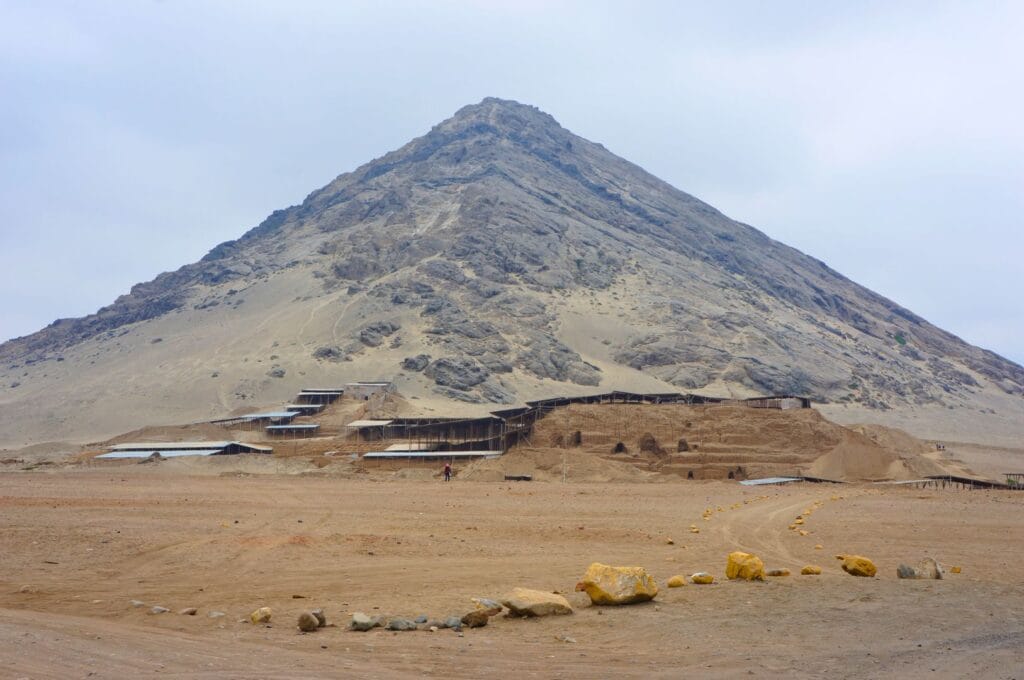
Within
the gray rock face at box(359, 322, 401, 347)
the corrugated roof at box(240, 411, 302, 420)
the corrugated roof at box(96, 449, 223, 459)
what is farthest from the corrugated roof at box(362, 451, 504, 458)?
the gray rock face at box(359, 322, 401, 347)

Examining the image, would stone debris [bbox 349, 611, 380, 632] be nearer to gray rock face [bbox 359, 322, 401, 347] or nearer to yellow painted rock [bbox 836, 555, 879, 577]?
yellow painted rock [bbox 836, 555, 879, 577]

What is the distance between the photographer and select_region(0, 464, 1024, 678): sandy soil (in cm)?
965

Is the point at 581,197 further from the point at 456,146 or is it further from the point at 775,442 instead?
the point at 775,442

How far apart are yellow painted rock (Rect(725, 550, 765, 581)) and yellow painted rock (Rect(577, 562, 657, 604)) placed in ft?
6.32

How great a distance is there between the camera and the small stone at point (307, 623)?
11094mm

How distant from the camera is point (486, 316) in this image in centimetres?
9794

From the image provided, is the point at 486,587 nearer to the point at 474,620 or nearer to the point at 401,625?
the point at 474,620

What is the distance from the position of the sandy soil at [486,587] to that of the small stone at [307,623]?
12 centimetres

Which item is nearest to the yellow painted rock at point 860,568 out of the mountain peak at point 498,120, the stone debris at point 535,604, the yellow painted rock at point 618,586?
the yellow painted rock at point 618,586

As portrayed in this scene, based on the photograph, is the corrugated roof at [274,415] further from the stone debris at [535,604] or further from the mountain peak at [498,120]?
the mountain peak at [498,120]

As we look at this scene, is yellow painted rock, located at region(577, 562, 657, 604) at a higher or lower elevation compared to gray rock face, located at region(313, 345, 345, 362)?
lower

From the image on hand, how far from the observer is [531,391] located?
82750 millimetres

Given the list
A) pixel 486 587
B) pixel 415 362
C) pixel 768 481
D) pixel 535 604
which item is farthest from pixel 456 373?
pixel 535 604

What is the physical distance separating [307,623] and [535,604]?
2737 mm
